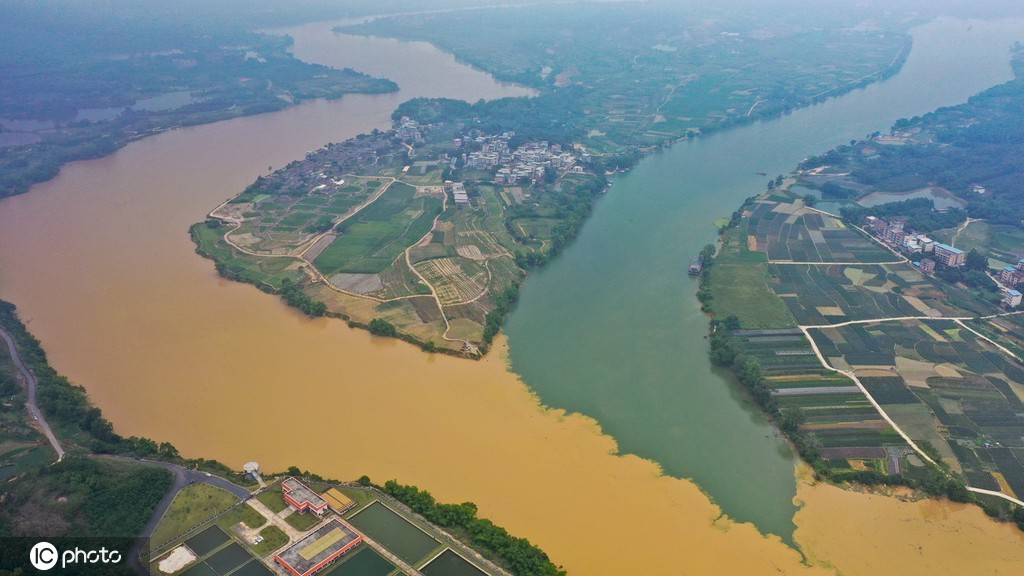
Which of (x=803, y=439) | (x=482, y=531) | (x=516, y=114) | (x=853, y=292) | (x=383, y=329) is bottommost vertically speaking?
(x=383, y=329)

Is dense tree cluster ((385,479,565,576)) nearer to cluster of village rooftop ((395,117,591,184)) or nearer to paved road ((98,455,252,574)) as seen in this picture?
paved road ((98,455,252,574))

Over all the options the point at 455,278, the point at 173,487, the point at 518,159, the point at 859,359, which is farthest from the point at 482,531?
the point at 518,159

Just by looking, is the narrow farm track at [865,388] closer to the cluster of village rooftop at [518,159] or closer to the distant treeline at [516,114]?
the cluster of village rooftop at [518,159]

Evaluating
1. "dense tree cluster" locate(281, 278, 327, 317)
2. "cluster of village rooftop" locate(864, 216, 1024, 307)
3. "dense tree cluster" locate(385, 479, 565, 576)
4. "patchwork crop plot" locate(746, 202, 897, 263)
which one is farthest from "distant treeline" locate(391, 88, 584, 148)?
"dense tree cluster" locate(385, 479, 565, 576)

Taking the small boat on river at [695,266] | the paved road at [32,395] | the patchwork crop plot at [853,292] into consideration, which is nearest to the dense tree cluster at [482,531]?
the paved road at [32,395]

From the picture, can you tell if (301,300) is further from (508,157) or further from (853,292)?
(853,292)
